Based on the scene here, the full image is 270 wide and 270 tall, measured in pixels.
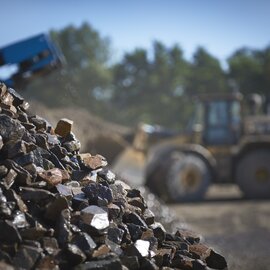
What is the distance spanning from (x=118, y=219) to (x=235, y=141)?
824cm

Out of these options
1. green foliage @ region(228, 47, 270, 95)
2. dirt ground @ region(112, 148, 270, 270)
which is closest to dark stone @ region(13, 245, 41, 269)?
dirt ground @ region(112, 148, 270, 270)

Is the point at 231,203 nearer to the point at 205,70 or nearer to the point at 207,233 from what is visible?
the point at 207,233

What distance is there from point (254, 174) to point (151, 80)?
25106 millimetres

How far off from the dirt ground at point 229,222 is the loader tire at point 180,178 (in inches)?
11.7

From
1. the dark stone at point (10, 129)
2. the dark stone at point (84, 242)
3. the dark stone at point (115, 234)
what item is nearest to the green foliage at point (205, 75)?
the dark stone at point (10, 129)

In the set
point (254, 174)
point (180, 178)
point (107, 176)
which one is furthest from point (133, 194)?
point (254, 174)

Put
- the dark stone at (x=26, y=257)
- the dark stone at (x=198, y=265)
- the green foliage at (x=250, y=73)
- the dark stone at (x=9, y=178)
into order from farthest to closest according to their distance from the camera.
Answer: the green foliage at (x=250, y=73), the dark stone at (x=198, y=265), the dark stone at (x=9, y=178), the dark stone at (x=26, y=257)

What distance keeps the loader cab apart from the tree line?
1638cm

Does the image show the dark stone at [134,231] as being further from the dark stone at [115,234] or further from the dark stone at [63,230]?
the dark stone at [63,230]

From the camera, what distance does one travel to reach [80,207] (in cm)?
338

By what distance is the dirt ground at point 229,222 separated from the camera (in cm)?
550

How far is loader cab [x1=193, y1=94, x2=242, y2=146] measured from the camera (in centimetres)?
1114

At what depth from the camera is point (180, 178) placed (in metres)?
10.7

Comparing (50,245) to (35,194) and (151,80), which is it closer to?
(35,194)
